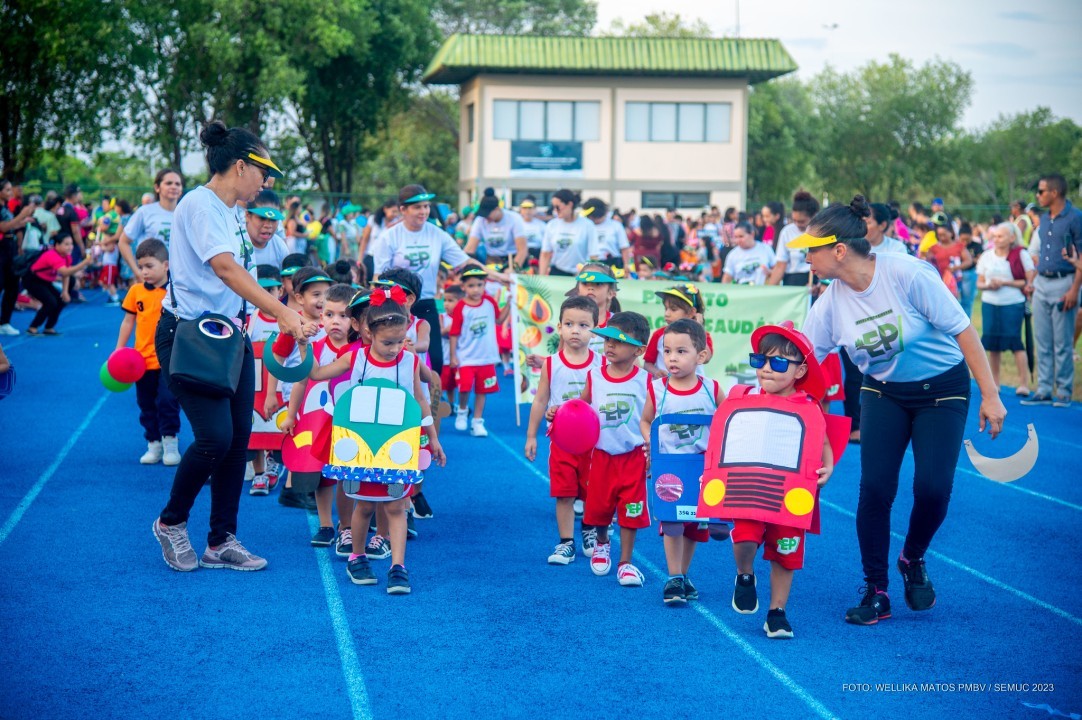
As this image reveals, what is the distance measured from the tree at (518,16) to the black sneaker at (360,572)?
2255 inches

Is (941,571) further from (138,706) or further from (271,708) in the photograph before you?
(138,706)

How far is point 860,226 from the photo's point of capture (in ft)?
19.3

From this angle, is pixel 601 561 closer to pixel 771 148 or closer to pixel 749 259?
pixel 749 259

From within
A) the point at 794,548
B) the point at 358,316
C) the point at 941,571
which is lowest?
the point at 941,571

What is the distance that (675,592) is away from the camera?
6238mm

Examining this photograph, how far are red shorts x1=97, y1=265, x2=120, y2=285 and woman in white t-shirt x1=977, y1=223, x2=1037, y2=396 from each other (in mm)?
19917

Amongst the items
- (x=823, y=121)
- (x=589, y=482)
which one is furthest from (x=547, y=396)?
(x=823, y=121)

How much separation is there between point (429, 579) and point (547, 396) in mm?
1329

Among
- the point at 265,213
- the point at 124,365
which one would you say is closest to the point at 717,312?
the point at 265,213

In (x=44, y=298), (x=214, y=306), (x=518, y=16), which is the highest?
(x=518, y=16)

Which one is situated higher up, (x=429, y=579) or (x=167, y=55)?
(x=167, y=55)

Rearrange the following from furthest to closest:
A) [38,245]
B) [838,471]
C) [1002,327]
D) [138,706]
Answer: [38,245], [1002,327], [838,471], [138,706]

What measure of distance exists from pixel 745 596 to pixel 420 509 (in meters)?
2.93

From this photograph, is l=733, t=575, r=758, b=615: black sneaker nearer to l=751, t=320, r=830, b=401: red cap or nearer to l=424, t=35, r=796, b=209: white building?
l=751, t=320, r=830, b=401: red cap
